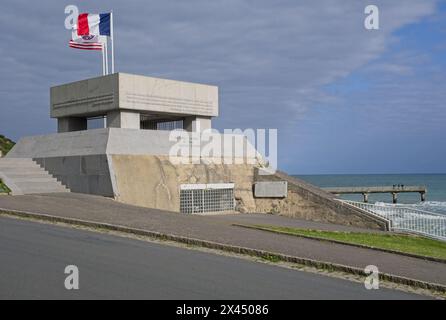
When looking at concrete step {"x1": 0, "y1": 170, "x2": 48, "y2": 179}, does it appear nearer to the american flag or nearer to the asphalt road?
the american flag

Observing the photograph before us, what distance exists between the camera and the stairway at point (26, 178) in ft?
63.6

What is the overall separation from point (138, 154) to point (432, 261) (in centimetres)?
1254

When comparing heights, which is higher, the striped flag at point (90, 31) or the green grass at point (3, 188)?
the striped flag at point (90, 31)

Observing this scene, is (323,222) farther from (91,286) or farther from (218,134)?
(91,286)

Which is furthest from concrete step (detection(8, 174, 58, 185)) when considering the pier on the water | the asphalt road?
the pier on the water

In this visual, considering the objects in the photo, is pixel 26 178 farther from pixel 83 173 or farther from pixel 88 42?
pixel 88 42

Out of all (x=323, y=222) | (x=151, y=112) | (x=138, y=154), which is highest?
(x=151, y=112)

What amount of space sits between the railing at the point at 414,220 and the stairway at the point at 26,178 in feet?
41.1

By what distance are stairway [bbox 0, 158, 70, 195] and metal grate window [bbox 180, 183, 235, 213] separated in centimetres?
470

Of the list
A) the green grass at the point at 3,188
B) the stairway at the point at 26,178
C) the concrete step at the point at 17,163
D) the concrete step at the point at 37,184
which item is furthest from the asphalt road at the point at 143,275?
the concrete step at the point at 17,163

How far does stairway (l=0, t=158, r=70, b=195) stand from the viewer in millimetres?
19391

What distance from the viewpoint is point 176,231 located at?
1234cm

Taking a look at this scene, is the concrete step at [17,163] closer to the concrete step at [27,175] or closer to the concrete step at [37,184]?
the concrete step at [27,175]

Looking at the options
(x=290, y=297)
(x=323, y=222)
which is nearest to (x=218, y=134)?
(x=323, y=222)
